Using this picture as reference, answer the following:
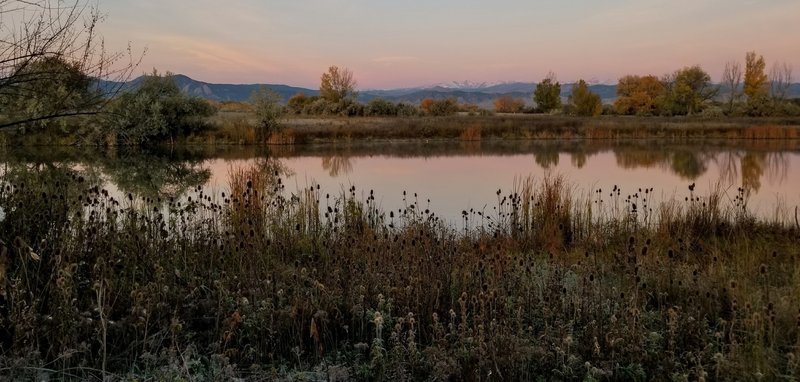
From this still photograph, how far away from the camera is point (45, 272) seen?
4480 millimetres

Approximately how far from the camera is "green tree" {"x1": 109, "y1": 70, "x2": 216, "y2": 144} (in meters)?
29.9

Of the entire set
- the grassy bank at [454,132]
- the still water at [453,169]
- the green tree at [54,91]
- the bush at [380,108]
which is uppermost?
the bush at [380,108]

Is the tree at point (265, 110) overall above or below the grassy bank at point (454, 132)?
above

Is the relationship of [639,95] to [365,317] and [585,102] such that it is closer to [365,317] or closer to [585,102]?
[585,102]

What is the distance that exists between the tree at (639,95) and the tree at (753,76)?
26.3 ft

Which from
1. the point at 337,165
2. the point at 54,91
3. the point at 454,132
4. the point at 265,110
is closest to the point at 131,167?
the point at 337,165

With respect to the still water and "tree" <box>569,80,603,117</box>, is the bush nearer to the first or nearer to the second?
"tree" <box>569,80,603,117</box>

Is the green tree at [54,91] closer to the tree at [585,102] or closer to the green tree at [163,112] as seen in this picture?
the green tree at [163,112]

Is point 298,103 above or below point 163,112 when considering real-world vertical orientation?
above

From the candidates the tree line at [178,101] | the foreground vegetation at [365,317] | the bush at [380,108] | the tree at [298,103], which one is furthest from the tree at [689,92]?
the foreground vegetation at [365,317]

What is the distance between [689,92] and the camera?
5766 cm

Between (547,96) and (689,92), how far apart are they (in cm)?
1669

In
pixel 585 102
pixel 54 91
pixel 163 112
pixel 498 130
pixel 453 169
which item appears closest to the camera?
pixel 54 91

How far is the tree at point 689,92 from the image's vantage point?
57.8 metres
